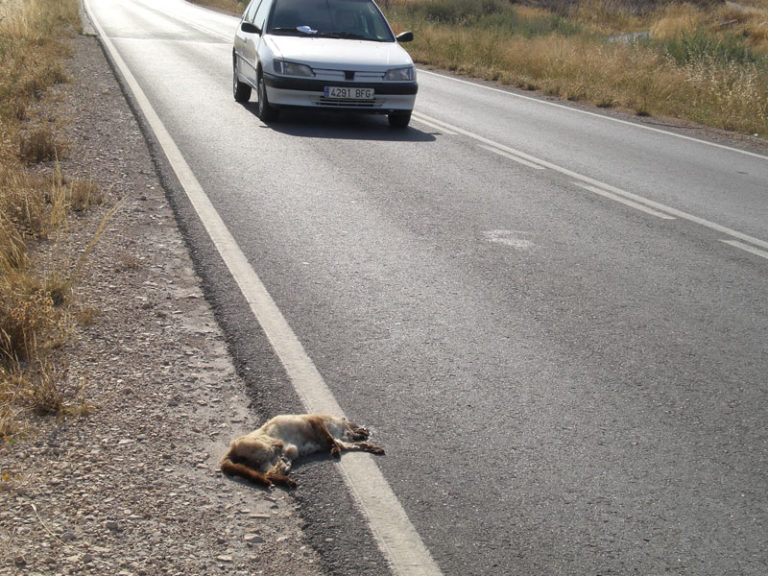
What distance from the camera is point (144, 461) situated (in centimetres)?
Result: 362

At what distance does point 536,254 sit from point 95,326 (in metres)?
3.33

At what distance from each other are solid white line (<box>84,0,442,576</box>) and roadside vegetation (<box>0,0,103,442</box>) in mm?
969

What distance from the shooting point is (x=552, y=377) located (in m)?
4.71

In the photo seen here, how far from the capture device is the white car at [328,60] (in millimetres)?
11977

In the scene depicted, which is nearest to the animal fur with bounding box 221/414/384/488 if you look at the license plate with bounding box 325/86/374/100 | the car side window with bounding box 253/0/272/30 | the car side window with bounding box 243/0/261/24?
the license plate with bounding box 325/86/374/100

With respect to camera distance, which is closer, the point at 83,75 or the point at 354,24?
the point at 354,24

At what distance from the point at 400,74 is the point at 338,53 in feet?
2.83

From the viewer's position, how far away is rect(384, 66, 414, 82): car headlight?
12141 mm

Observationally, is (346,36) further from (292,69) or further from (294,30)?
(292,69)

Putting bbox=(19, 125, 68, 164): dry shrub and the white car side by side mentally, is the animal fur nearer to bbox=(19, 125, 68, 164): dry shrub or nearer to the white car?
bbox=(19, 125, 68, 164): dry shrub

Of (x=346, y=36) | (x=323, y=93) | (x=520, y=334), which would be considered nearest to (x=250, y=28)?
(x=346, y=36)

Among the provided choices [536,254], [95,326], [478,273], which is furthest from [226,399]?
[536,254]

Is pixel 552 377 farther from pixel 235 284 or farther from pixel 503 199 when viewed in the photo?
pixel 503 199

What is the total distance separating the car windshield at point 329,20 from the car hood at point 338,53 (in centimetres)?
26
